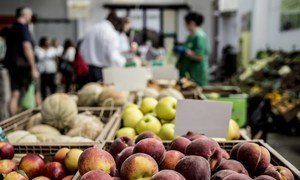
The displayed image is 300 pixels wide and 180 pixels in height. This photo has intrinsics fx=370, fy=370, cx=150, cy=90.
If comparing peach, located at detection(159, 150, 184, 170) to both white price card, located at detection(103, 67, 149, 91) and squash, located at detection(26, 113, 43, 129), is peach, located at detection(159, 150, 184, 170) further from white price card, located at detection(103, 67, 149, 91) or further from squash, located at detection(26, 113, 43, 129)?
white price card, located at detection(103, 67, 149, 91)

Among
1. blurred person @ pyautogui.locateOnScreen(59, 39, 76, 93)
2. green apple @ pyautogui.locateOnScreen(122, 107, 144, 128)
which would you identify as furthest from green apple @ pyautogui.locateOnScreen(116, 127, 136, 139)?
blurred person @ pyautogui.locateOnScreen(59, 39, 76, 93)

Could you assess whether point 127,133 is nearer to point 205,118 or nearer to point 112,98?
point 205,118

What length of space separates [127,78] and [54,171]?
2.35 metres

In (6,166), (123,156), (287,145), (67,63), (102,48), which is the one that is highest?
(102,48)

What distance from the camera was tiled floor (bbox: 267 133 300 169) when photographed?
4.82 m

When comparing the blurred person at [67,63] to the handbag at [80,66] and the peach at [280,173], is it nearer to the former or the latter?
the handbag at [80,66]

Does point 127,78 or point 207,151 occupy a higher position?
point 207,151

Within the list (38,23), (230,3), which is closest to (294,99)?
(230,3)

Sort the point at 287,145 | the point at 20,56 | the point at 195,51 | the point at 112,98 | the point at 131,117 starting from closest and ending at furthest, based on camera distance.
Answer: the point at 131,117, the point at 112,98, the point at 287,145, the point at 195,51, the point at 20,56

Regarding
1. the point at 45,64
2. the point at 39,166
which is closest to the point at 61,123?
the point at 39,166

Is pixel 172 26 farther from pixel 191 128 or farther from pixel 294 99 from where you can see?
pixel 191 128

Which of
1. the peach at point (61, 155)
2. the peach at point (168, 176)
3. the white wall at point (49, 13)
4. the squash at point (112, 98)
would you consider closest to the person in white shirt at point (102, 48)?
the squash at point (112, 98)

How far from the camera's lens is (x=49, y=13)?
1738cm

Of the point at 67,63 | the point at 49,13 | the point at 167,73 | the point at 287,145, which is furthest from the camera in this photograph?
the point at 49,13
